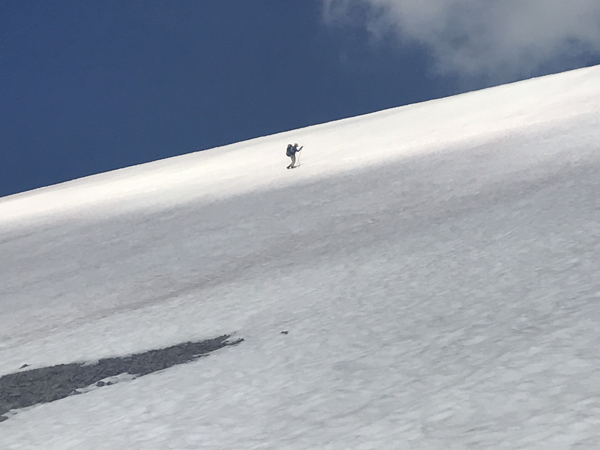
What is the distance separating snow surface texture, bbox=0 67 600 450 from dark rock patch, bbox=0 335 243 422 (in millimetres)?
336

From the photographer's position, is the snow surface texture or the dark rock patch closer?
the snow surface texture

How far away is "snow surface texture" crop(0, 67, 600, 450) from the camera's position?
247 inches

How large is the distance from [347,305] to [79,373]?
12.1 ft

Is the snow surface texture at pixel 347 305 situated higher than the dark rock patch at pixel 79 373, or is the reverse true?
the snow surface texture at pixel 347 305

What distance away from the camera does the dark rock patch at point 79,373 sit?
9.29 meters

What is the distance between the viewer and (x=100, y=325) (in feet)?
40.4

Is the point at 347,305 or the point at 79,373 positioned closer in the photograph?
the point at 79,373

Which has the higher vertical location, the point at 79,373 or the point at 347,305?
the point at 347,305

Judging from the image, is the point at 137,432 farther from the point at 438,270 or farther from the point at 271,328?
the point at 438,270

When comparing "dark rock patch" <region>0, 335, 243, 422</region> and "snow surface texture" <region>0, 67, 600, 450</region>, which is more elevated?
"snow surface texture" <region>0, 67, 600, 450</region>

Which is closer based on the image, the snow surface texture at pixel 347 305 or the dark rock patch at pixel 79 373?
the snow surface texture at pixel 347 305

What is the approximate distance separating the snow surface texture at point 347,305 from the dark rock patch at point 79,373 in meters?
0.34

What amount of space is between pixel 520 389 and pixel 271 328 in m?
4.67

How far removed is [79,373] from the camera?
32.6ft
